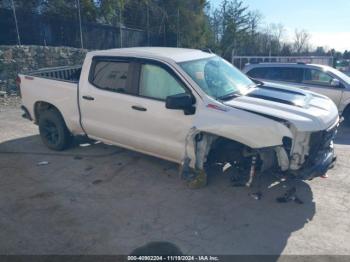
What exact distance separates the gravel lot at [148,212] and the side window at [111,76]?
4.45 feet

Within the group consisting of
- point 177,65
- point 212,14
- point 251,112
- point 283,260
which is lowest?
point 283,260

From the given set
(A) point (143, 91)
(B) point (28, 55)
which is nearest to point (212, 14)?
(B) point (28, 55)

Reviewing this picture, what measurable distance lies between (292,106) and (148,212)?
230 centimetres

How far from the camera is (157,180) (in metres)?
4.90

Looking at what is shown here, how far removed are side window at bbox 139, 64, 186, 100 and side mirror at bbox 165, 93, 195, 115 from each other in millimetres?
239

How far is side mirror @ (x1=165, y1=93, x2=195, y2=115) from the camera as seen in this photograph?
4117mm

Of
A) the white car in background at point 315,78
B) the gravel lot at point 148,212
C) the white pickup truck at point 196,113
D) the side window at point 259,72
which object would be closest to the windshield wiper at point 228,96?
the white pickup truck at point 196,113

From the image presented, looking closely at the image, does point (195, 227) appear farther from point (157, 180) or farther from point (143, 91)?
point (143, 91)

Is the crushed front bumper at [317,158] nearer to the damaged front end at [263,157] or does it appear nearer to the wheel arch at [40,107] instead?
the damaged front end at [263,157]

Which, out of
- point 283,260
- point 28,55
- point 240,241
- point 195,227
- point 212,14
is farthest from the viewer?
point 212,14

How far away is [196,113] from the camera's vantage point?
4223 mm

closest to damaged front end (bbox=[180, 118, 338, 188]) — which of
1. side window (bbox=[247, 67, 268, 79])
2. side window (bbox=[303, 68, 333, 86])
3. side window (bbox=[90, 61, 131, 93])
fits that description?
side window (bbox=[90, 61, 131, 93])

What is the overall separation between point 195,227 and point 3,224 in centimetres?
227

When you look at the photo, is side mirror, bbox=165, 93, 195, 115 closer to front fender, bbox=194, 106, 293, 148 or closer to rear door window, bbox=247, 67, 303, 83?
front fender, bbox=194, 106, 293, 148
